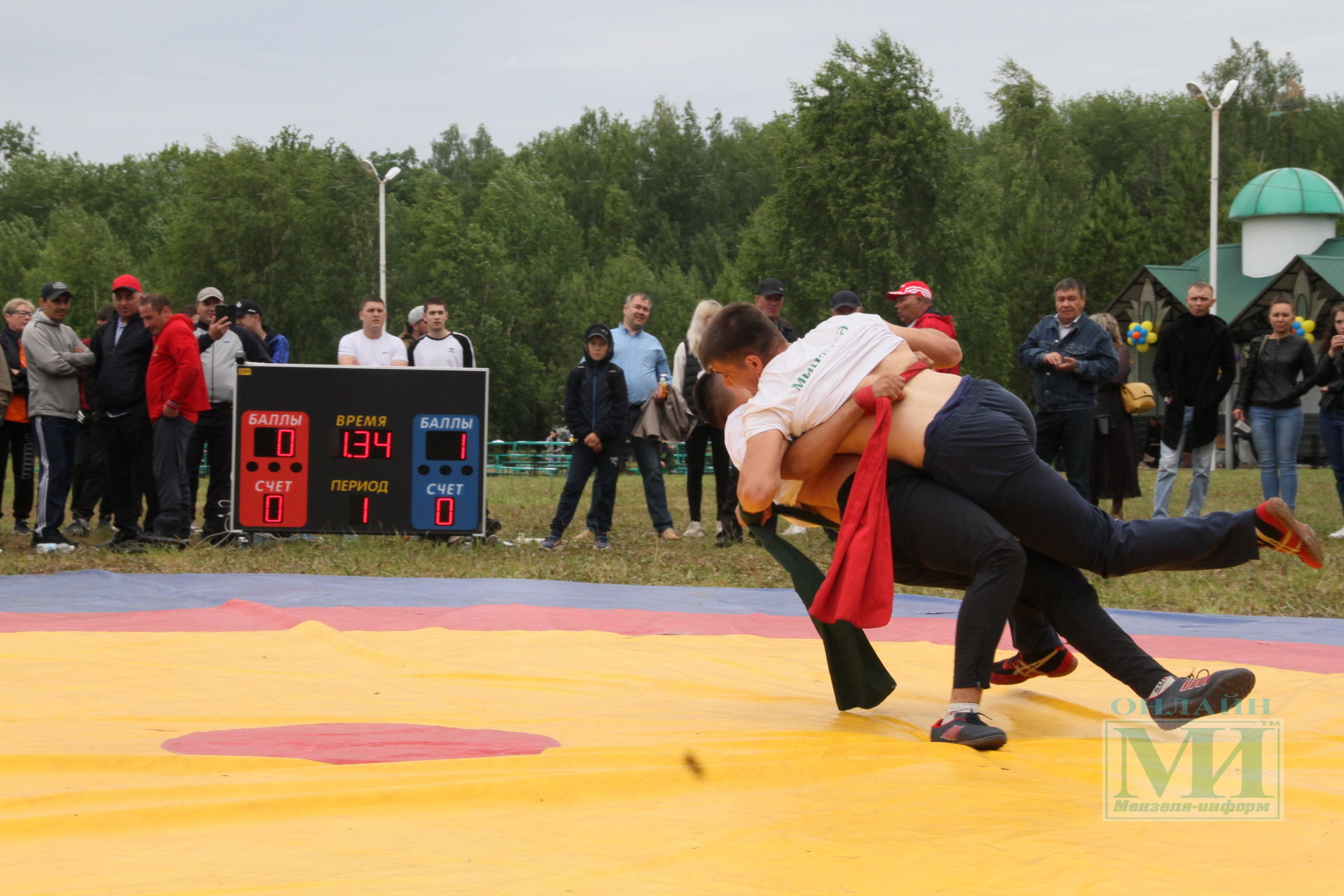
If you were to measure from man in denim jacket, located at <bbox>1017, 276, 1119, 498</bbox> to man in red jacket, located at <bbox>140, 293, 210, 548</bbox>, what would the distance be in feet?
18.2

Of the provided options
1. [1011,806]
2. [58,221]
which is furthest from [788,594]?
[58,221]

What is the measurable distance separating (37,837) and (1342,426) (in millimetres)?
9754

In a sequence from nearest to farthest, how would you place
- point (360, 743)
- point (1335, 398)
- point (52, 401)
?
point (360, 743), point (52, 401), point (1335, 398)

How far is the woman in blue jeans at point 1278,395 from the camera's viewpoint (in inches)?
383

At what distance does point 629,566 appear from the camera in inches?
311

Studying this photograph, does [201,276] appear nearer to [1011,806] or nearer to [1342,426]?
[1342,426]

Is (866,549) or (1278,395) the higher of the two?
(1278,395)

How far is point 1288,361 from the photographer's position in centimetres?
976

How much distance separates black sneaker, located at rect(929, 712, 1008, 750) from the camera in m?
3.16

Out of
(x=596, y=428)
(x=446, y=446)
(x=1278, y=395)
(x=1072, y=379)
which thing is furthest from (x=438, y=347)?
(x=1278, y=395)

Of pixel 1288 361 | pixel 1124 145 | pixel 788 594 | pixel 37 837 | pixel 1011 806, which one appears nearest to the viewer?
pixel 37 837

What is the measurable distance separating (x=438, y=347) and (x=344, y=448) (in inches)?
50.7

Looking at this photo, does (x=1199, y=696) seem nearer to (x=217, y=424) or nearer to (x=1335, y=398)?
(x=1335, y=398)

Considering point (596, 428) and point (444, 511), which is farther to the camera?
point (596, 428)
